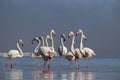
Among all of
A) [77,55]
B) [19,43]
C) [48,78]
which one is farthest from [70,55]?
[48,78]

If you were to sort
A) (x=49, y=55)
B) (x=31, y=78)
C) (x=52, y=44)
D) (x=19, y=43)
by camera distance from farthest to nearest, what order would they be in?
(x=19, y=43), (x=52, y=44), (x=49, y=55), (x=31, y=78)

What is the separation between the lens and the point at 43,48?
103 ft

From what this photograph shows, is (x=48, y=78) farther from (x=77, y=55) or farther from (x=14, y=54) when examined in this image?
(x=14, y=54)

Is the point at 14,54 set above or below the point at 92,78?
above

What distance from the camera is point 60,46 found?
109ft

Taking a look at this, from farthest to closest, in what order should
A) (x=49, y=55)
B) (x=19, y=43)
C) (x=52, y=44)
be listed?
(x=19, y=43) → (x=52, y=44) → (x=49, y=55)

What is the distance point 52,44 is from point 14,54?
270cm

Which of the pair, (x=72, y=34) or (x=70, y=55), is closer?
(x=70, y=55)

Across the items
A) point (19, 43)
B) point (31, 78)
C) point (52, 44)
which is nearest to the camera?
point (31, 78)

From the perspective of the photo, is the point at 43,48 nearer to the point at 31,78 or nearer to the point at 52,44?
the point at 52,44

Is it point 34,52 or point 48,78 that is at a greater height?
point 34,52

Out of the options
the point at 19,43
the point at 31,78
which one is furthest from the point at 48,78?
the point at 19,43

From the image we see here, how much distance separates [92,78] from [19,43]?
1746 cm

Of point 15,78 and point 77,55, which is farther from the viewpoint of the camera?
point 77,55
